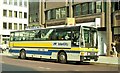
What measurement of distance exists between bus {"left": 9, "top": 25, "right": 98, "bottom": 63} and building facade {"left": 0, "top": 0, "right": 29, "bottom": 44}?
49.0m

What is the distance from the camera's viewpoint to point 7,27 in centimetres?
7956

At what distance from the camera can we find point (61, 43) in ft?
80.6

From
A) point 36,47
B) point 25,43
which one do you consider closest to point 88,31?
point 36,47

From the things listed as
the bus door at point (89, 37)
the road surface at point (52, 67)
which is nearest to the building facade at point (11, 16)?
the bus door at point (89, 37)

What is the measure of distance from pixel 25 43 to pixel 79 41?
7.73 m

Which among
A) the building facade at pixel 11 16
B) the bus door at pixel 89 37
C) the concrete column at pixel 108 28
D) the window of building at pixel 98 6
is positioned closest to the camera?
the bus door at pixel 89 37

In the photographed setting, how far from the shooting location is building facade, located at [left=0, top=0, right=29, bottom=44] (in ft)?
256

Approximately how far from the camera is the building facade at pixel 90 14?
36.6 m

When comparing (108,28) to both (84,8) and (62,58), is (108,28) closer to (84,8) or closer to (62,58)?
(84,8)

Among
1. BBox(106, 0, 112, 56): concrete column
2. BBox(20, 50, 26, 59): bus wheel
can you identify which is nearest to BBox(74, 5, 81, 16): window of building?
BBox(106, 0, 112, 56): concrete column

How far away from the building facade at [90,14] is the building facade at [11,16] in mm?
31369

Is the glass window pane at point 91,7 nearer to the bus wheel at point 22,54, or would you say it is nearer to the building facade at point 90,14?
the building facade at point 90,14

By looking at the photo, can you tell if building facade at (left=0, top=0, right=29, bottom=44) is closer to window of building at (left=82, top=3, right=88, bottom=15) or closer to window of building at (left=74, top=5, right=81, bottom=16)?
window of building at (left=74, top=5, right=81, bottom=16)

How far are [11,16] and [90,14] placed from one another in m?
44.5
